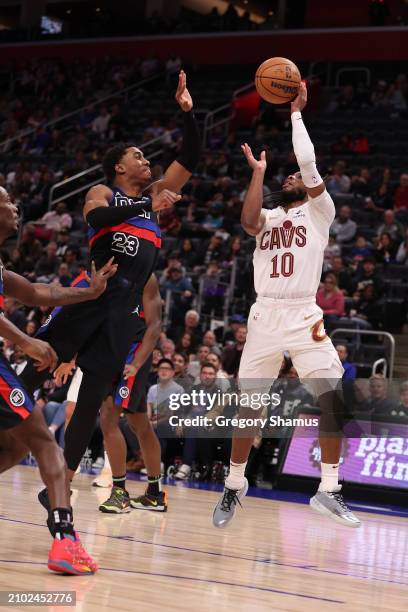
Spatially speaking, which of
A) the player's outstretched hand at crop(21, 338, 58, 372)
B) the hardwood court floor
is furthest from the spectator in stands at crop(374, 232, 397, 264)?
the player's outstretched hand at crop(21, 338, 58, 372)

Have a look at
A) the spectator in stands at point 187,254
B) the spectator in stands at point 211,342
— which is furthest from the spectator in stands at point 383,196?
the spectator in stands at point 211,342

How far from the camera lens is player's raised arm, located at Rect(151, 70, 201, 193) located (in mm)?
6465

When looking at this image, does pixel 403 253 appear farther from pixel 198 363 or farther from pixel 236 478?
pixel 236 478

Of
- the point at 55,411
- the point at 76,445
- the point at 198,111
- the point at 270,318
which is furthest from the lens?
the point at 198,111

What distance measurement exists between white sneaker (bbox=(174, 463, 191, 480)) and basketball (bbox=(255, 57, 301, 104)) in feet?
17.4

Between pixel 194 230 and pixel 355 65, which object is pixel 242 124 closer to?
pixel 355 65

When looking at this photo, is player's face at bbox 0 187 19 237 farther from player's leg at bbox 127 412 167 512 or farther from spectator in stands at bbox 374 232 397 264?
spectator in stands at bbox 374 232 397 264

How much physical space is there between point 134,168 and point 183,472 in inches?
208

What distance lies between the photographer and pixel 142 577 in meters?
4.57

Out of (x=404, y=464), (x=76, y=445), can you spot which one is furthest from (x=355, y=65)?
(x=76, y=445)

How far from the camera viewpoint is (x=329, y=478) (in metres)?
6.38

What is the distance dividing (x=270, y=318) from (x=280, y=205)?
84cm

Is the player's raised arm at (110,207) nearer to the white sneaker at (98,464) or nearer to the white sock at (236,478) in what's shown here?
the white sock at (236,478)

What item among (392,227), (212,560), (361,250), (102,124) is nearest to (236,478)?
(212,560)
